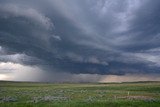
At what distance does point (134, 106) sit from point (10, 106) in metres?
16.9

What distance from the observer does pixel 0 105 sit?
111 feet

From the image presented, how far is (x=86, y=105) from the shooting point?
3488cm

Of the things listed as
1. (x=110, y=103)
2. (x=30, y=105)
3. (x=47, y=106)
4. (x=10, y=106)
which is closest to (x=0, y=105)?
(x=10, y=106)

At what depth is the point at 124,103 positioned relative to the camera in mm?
36781

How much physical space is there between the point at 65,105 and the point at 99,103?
5.39 metres

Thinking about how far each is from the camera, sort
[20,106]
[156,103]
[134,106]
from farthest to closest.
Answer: [156,103] → [134,106] → [20,106]

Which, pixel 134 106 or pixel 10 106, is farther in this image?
pixel 134 106

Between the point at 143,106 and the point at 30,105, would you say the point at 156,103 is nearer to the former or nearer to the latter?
the point at 143,106

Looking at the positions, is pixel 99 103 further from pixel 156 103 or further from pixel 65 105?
pixel 156 103

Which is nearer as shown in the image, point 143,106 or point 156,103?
point 143,106

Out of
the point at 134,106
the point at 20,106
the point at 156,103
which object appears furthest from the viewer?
the point at 156,103

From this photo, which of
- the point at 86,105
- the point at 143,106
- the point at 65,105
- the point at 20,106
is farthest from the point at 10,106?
the point at 143,106

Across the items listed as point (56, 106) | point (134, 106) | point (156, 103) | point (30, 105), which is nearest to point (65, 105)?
point (56, 106)

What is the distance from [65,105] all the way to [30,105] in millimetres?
4675
